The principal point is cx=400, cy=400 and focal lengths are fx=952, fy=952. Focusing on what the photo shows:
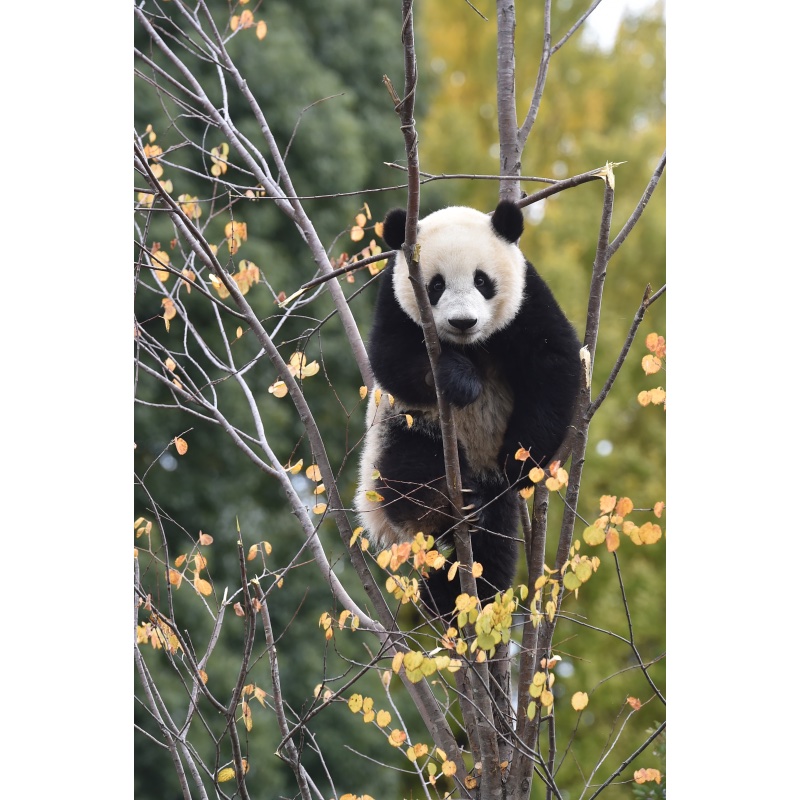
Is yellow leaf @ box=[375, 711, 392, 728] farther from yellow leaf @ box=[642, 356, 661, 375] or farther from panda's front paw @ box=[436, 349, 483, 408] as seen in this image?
yellow leaf @ box=[642, 356, 661, 375]

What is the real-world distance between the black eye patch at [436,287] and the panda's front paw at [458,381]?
19 centimetres

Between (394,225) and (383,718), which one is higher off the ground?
(394,225)

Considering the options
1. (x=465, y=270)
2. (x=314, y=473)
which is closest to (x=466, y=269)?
(x=465, y=270)

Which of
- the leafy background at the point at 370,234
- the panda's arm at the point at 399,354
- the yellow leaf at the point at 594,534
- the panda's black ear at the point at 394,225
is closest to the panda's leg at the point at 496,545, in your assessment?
the panda's arm at the point at 399,354

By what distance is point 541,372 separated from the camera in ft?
8.44

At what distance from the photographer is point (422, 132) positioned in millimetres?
6859

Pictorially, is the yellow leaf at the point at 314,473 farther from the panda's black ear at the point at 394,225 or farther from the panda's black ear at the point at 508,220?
the panda's black ear at the point at 508,220

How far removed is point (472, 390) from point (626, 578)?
197 centimetres

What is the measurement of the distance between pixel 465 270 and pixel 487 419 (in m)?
0.49

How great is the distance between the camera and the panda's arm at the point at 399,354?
2.48 m

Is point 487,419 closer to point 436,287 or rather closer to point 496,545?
point 496,545
